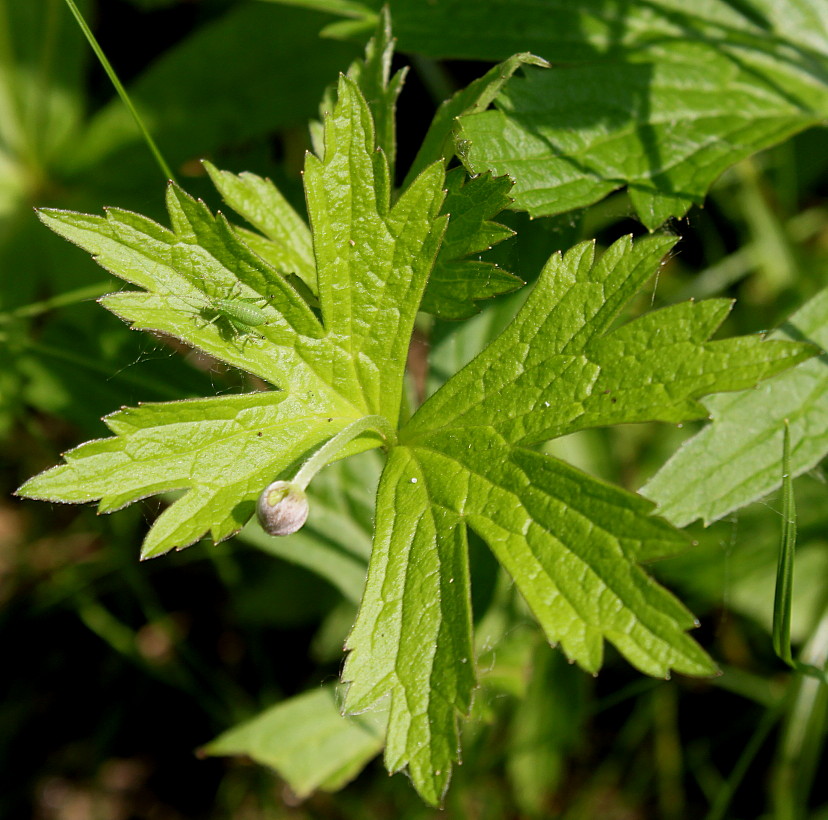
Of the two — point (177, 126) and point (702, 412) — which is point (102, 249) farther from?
point (177, 126)

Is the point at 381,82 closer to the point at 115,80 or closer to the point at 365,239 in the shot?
the point at 365,239

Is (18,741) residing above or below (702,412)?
below

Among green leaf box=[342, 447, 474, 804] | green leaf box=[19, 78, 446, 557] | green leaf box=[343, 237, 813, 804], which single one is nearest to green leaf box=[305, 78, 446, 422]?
green leaf box=[19, 78, 446, 557]

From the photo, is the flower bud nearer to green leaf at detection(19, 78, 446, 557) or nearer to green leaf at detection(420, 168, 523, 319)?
green leaf at detection(19, 78, 446, 557)

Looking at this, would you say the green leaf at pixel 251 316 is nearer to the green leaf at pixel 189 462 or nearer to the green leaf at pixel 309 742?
the green leaf at pixel 189 462

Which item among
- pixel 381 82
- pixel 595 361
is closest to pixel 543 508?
pixel 595 361

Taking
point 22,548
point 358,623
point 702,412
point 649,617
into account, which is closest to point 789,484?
point 702,412

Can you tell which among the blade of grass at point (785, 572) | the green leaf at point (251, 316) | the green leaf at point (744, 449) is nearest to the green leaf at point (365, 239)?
the green leaf at point (251, 316)
